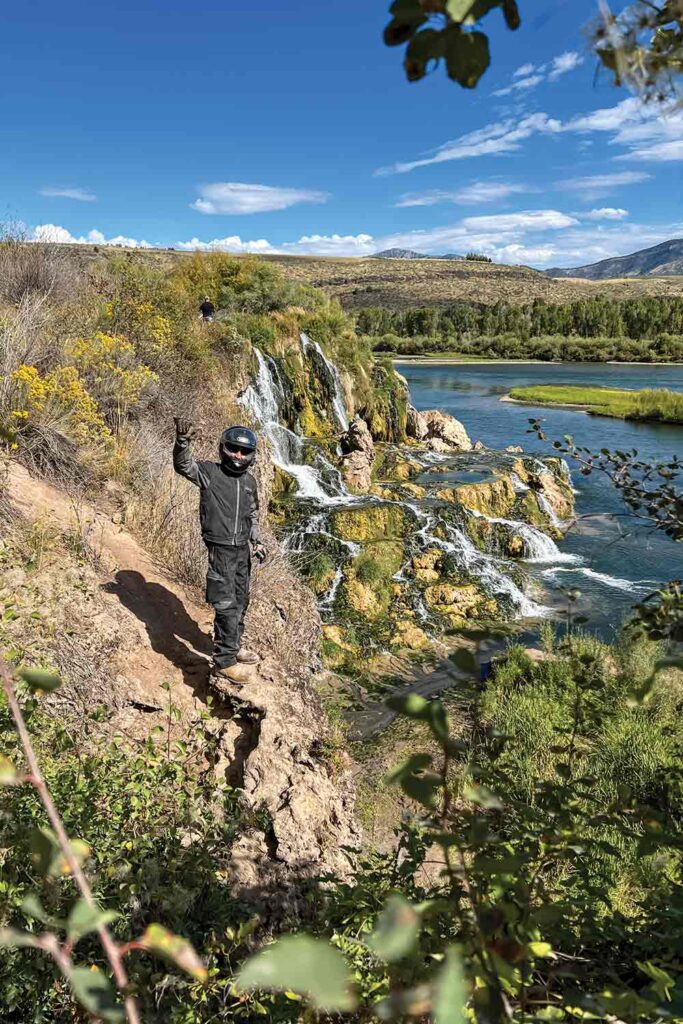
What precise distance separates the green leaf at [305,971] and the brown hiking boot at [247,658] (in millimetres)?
4410

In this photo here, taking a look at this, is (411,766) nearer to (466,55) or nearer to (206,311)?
(466,55)

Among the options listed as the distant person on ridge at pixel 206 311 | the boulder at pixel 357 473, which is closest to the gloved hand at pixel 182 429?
the boulder at pixel 357 473

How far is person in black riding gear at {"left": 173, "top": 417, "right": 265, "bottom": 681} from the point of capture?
431 cm

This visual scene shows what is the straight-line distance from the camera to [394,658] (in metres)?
8.35

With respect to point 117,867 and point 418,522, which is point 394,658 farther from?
point 117,867

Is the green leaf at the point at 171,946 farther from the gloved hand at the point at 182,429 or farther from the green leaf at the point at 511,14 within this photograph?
the gloved hand at the point at 182,429

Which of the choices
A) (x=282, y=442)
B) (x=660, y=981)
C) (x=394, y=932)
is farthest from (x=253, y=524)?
(x=282, y=442)

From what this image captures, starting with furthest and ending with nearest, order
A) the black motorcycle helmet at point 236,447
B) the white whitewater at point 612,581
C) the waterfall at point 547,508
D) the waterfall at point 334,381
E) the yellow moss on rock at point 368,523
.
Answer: the waterfall at point 334,381
the waterfall at point 547,508
the white whitewater at point 612,581
the yellow moss on rock at point 368,523
the black motorcycle helmet at point 236,447

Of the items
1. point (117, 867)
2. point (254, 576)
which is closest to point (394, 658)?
point (254, 576)

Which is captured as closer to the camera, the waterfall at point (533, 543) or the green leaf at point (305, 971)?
the green leaf at point (305, 971)

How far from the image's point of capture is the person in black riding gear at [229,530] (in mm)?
4312

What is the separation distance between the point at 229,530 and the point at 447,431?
1397 centimetres

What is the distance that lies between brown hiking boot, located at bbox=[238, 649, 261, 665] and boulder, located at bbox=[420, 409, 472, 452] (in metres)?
13.1

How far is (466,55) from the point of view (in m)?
0.69
